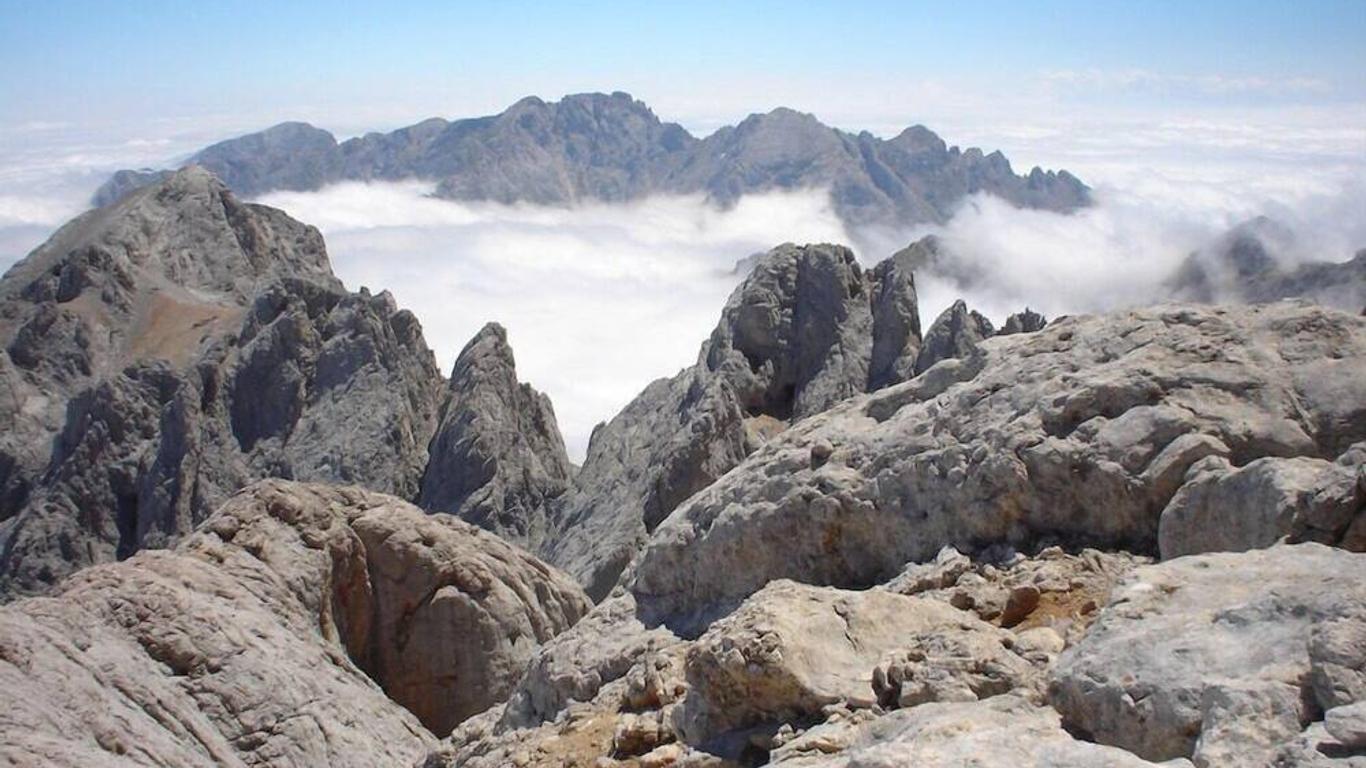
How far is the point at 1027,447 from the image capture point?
48.9 ft

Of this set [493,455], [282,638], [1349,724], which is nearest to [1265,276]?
Answer: [493,455]

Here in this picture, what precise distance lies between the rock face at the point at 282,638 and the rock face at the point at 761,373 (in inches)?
907

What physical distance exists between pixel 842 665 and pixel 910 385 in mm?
7622

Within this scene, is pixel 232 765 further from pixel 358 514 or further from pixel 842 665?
pixel 842 665

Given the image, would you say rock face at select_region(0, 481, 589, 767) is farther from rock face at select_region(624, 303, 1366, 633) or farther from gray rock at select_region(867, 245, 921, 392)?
gray rock at select_region(867, 245, 921, 392)

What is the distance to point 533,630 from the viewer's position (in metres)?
29.2

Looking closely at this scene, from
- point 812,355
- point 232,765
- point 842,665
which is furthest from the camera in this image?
point 812,355

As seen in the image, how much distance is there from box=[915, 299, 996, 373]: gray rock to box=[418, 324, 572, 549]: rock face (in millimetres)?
19009

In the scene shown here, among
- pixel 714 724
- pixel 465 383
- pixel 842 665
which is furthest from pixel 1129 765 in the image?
pixel 465 383

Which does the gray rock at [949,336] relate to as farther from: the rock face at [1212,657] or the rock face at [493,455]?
the rock face at [1212,657]

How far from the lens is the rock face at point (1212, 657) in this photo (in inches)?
321

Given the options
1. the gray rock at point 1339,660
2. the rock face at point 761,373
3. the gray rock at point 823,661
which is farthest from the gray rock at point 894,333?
the gray rock at point 1339,660

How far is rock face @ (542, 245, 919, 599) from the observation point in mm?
55000

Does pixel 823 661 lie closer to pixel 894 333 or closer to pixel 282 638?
pixel 282 638
